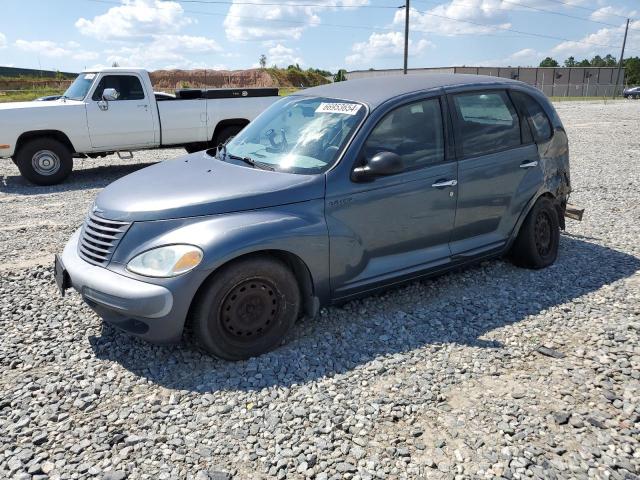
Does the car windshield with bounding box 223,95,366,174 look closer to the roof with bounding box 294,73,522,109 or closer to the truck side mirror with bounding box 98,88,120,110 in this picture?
the roof with bounding box 294,73,522,109

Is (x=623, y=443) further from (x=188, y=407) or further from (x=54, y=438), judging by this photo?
(x=54, y=438)

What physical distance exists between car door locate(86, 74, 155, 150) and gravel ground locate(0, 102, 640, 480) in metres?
5.86

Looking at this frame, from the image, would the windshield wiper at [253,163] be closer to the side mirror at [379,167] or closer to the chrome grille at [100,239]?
the side mirror at [379,167]

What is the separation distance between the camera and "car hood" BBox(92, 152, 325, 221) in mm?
3564

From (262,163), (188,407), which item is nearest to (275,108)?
(262,163)

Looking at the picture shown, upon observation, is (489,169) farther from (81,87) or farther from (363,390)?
(81,87)

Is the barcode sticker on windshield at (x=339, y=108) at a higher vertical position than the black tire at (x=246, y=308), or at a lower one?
higher

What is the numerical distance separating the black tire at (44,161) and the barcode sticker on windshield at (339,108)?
749cm

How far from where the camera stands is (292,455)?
2795mm

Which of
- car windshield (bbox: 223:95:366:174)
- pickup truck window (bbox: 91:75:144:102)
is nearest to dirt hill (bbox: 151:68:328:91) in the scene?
pickup truck window (bbox: 91:75:144:102)

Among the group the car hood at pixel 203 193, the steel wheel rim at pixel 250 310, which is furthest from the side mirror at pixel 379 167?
the steel wheel rim at pixel 250 310

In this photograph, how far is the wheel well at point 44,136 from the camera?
9898mm

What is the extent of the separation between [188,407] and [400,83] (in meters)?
3.11

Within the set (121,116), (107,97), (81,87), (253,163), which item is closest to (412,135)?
(253,163)
